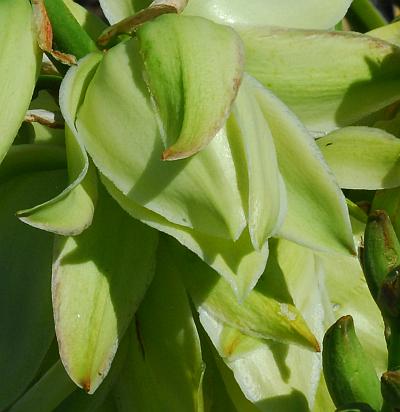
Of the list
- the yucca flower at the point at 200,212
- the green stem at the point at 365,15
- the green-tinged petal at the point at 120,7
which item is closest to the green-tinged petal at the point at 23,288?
the yucca flower at the point at 200,212

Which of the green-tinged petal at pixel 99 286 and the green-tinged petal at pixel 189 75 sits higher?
the green-tinged petal at pixel 189 75

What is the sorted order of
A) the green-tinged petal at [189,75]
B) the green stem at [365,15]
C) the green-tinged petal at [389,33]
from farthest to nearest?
the green stem at [365,15], the green-tinged petal at [389,33], the green-tinged petal at [189,75]

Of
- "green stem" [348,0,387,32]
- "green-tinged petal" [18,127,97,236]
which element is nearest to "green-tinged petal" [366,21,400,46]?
"green stem" [348,0,387,32]

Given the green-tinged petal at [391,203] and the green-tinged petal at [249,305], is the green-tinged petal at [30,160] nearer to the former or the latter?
the green-tinged petal at [249,305]

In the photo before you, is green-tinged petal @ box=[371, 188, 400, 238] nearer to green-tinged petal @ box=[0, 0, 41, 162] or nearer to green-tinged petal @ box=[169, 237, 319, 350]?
green-tinged petal @ box=[169, 237, 319, 350]

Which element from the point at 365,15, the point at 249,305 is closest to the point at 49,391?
the point at 249,305

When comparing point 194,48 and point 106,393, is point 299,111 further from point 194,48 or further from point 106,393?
point 106,393
